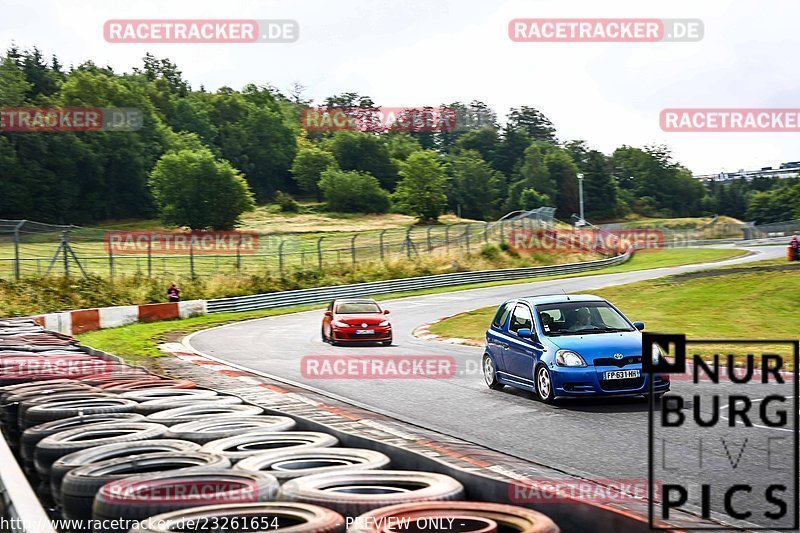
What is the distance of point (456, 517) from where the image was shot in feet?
14.7

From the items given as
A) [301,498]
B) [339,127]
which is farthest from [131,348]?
[339,127]

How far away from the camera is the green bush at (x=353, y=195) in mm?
122000

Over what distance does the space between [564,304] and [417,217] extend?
104m

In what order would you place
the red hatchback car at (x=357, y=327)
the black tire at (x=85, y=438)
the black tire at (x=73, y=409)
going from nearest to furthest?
the black tire at (x=85, y=438) → the black tire at (x=73, y=409) → the red hatchback car at (x=357, y=327)

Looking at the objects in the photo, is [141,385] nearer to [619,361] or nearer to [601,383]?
[601,383]

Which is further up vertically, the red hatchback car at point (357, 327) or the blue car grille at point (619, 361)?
the blue car grille at point (619, 361)

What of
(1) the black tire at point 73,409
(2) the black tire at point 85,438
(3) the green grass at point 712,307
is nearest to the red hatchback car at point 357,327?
(3) the green grass at point 712,307

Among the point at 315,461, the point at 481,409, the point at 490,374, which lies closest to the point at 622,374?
the point at 481,409

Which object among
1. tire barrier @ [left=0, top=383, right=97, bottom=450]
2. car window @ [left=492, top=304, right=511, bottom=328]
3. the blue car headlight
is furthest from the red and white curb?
tire barrier @ [left=0, top=383, right=97, bottom=450]

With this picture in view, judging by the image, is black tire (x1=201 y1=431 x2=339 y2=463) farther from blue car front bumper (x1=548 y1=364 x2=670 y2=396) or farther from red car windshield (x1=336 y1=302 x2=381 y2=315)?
red car windshield (x1=336 y1=302 x2=381 y2=315)

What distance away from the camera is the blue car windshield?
1352 centimetres

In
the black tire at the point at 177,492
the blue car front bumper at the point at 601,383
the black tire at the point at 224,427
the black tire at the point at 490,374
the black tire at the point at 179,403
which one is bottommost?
the black tire at the point at 490,374

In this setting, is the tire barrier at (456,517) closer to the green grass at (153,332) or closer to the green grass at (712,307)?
the green grass at (153,332)

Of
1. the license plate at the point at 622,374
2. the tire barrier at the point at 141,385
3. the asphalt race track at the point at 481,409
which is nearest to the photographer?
the asphalt race track at the point at 481,409
